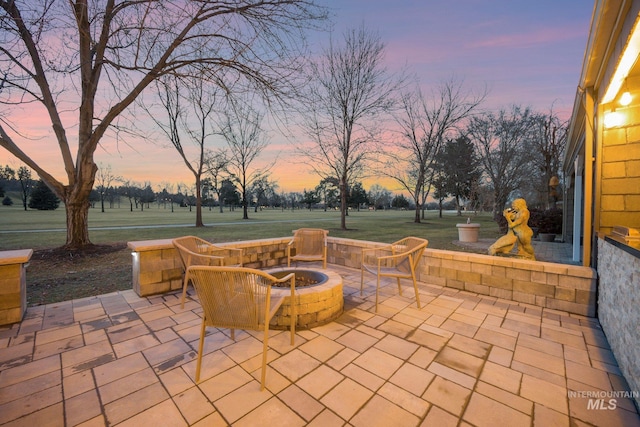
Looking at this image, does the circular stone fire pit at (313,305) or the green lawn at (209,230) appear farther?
the green lawn at (209,230)

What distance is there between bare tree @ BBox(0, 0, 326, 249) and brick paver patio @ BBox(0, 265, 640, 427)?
3494mm

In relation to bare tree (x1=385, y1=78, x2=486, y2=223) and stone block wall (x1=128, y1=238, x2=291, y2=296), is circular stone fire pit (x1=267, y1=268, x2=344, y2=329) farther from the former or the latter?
bare tree (x1=385, y1=78, x2=486, y2=223)

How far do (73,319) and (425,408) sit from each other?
12.6ft

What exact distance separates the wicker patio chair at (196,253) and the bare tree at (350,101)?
35.1ft

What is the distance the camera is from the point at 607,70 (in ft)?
9.91

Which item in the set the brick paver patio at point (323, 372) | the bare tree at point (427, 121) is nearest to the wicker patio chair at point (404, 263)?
the brick paver patio at point (323, 372)

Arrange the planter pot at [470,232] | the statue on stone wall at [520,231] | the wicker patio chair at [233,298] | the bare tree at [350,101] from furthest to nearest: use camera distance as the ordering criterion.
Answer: the bare tree at [350,101]
the planter pot at [470,232]
the statue on stone wall at [520,231]
the wicker patio chair at [233,298]

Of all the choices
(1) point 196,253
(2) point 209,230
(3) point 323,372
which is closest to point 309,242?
(1) point 196,253

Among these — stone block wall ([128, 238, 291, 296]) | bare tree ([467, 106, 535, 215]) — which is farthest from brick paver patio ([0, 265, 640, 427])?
bare tree ([467, 106, 535, 215])

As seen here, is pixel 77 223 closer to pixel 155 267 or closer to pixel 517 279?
pixel 155 267

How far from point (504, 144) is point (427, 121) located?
547 cm

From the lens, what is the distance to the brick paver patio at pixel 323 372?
1.64 m

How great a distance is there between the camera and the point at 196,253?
3.51 m

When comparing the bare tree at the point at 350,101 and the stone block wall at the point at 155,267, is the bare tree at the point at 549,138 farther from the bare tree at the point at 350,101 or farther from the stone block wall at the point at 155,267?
the stone block wall at the point at 155,267
